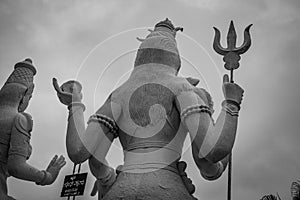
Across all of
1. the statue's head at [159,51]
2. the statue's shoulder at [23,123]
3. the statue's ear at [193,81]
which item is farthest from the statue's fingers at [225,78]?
the statue's shoulder at [23,123]

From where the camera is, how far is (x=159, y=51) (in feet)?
15.3

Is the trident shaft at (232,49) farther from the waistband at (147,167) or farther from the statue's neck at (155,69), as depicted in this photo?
the waistband at (147,167)

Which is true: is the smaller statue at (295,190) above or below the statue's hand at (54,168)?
above

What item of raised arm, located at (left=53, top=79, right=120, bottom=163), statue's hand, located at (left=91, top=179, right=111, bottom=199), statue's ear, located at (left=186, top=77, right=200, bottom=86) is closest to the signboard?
statue's hand, located at (left=91, top=179, right=111, bottom=199)

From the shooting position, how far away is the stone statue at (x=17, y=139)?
4699 mm

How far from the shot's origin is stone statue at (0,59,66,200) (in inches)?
185

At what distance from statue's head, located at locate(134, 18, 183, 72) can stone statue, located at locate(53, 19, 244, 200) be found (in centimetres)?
1

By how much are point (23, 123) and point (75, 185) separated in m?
1.26

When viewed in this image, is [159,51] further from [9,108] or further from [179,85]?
[9,108]

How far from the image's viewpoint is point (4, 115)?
5000 mm

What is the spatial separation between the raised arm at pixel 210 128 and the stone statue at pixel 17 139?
179 cm

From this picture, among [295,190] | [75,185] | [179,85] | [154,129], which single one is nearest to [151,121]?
[154,129]

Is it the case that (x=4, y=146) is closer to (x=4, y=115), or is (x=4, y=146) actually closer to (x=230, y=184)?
(x=4, y=115)

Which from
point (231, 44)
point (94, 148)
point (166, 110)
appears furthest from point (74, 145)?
point (231, 44)
